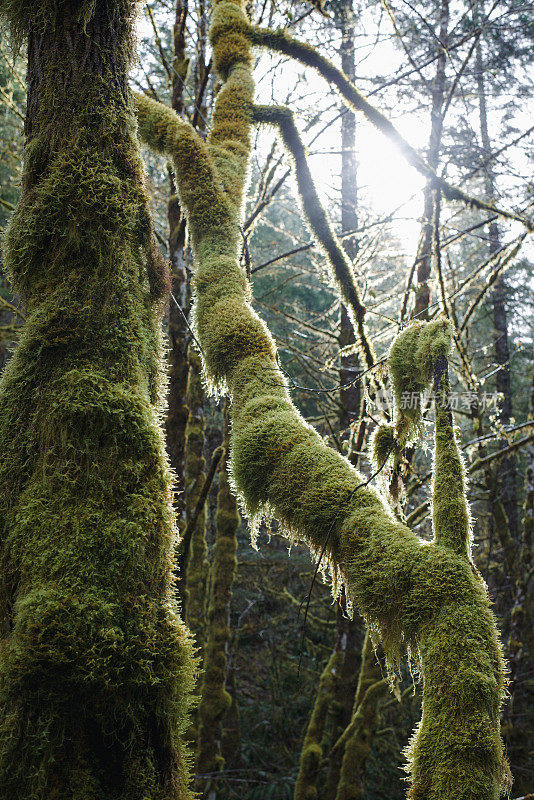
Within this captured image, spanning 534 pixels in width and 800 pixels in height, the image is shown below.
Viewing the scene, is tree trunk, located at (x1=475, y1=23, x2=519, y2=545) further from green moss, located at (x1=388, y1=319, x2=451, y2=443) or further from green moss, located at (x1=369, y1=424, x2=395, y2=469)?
green moss, located at (x1=388, y1=319, x2=451, y2=443)

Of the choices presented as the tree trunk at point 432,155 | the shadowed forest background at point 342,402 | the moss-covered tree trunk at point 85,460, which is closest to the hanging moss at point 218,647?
the shadowed forest background at point 342,402

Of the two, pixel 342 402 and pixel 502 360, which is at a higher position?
pixel 502 360

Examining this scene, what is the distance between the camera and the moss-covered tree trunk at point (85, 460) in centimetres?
118

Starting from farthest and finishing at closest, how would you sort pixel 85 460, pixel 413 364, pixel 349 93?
pixel 349 93 → pixel 413 364 → pixel 85 460

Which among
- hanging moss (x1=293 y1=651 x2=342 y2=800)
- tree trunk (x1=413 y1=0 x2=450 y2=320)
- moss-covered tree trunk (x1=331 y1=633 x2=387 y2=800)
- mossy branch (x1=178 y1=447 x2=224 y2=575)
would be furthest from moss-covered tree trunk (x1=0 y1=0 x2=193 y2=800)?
hanging moss (x1=293 y1=651 x2=342 y2=800)

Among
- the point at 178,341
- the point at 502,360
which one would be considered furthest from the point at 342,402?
the point at 502,360

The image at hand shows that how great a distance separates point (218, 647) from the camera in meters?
5.61

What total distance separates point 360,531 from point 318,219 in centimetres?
225

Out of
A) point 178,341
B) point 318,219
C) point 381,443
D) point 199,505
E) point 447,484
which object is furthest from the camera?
point 178,341

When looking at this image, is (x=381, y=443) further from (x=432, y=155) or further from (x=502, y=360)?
(x=502, y=360)

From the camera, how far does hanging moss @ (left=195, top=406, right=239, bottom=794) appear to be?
5.43m

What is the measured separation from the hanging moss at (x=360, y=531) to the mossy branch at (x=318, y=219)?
0.71 metres

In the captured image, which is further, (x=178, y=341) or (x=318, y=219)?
(x=178, y=341)

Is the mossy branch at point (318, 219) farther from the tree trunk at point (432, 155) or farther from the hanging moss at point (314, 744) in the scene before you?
the hanging moss at point (314, 744)
